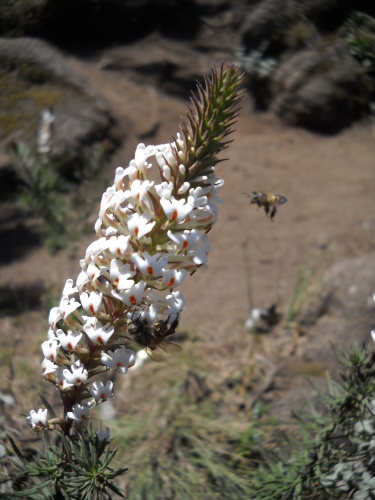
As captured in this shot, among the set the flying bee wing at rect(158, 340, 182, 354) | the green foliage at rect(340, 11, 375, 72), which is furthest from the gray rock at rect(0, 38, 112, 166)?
the flying bee wing at rect(158, 340, 182, 354)

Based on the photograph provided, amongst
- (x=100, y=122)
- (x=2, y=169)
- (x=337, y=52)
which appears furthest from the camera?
(x=337, y=52)

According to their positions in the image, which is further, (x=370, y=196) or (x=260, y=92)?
Result: (x=260, y=92)

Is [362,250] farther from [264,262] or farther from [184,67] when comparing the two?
[184,67]

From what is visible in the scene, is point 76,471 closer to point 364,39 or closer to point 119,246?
point 119,246

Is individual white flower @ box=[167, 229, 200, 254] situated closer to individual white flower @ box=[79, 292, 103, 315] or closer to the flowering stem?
the flowering stem

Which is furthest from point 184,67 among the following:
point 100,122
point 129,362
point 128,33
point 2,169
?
point 129,362

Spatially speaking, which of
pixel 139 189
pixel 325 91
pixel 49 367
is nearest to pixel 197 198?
pixel 139 189
